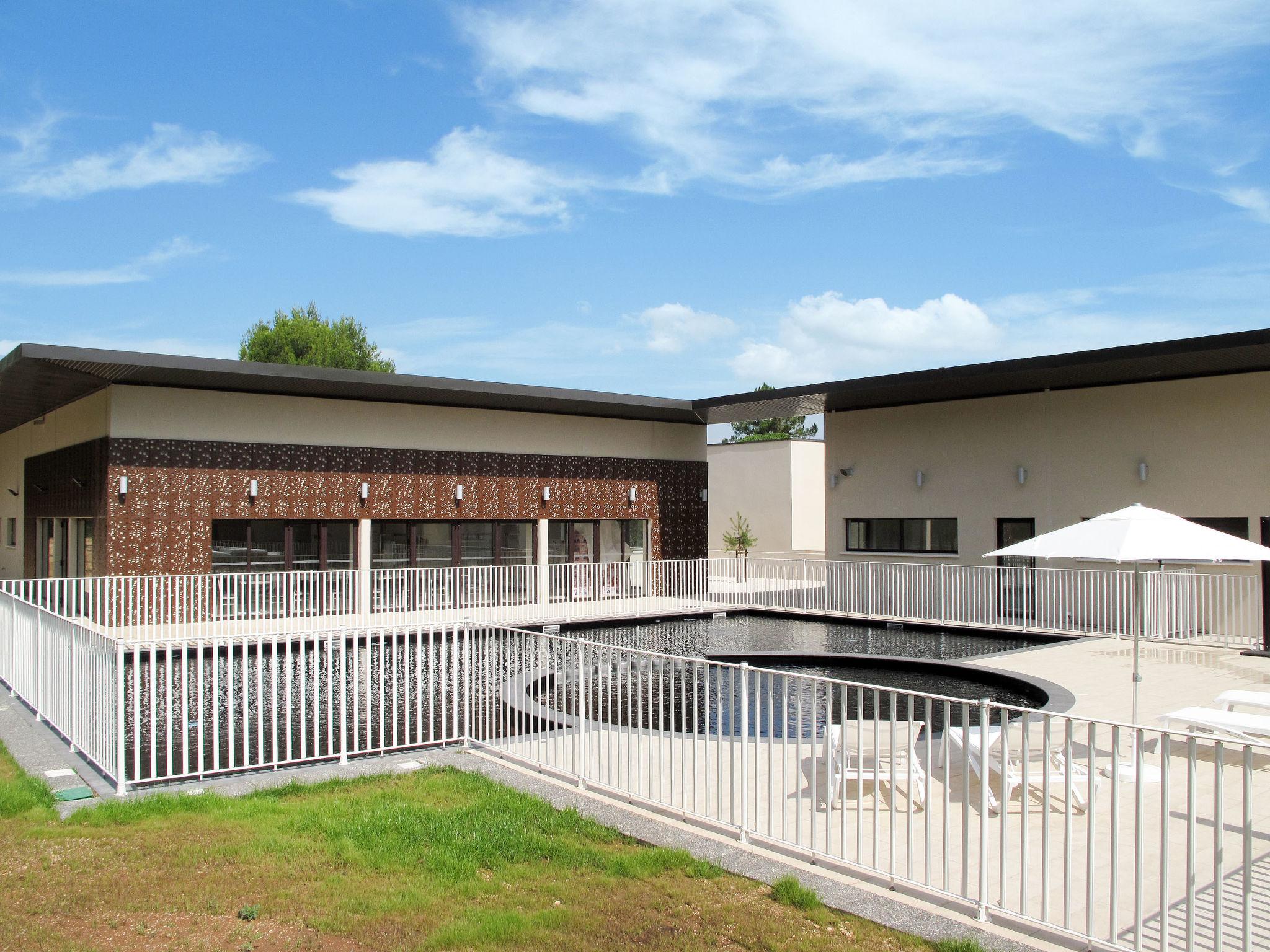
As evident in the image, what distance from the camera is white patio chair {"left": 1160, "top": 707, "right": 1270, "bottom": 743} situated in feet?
24.2

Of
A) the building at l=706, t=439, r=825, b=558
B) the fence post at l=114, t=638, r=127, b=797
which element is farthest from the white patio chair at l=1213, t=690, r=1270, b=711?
the building at l=706, t=439, r=825, b=558

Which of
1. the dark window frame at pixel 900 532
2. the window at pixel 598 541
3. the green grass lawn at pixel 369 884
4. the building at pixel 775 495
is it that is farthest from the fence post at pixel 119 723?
the building at pixel 775 495

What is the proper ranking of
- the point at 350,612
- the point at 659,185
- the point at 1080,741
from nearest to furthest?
the point at 1080,741
the point at 350,612
the point at 659,185

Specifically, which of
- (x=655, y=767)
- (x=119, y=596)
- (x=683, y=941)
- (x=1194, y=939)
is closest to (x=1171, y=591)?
(x=655, y=767)

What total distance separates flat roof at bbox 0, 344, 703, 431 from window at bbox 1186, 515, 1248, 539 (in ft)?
33.9

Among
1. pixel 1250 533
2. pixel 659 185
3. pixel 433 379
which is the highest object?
pixel 659 185

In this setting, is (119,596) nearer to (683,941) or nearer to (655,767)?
(655,767)

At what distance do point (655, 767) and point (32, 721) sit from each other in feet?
19.6

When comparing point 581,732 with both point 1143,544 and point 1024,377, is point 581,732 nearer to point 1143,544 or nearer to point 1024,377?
point 1143,544

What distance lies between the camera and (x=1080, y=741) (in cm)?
841

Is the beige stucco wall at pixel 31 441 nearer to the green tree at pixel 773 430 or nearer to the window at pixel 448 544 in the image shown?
the window at pixel 448 544

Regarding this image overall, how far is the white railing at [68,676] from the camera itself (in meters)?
6.99

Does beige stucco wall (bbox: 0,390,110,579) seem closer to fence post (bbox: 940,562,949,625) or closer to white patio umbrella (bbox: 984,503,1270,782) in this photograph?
fence post (bbox: 940,562,949,625)

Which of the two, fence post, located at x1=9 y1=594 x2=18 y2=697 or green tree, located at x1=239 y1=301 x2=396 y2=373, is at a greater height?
green tree, located at x1=239 y1=301 x2=396 y2=373
